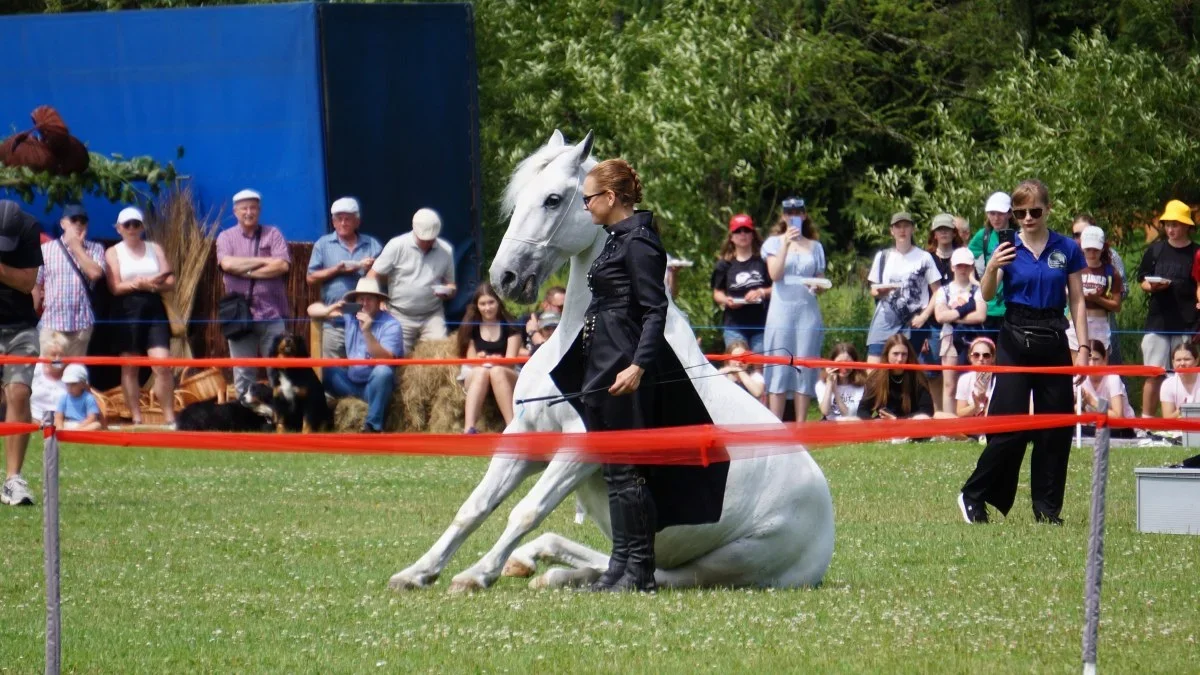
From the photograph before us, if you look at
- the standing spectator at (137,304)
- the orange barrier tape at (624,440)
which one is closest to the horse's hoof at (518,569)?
the orange barrier tape at (624,440)

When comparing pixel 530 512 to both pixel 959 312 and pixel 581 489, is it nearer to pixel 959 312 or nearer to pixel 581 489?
pixel 581 489

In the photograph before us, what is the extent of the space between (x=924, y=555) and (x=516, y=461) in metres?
2.56

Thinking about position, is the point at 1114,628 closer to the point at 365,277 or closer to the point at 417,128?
the point at 365,277

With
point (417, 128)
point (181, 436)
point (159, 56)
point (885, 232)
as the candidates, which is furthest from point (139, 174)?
point (181, 436)

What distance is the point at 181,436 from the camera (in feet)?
Answer: 21.9

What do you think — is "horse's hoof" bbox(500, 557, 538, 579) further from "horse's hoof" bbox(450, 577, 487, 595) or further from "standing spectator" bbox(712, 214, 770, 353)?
"standing spectator" bbox(712, 214, 770, 353)

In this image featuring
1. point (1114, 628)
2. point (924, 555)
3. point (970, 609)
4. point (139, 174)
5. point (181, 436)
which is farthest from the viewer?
point (139, 174)

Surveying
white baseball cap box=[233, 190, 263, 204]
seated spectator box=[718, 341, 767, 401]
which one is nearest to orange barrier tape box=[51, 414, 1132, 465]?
seated spectator box=[718, 341, 767, 401]

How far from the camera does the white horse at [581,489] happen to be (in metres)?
8.19

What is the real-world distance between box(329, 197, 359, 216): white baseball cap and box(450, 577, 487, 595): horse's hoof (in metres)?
9.88

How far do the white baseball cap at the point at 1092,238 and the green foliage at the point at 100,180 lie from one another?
29.3ft

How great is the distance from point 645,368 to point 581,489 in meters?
0.84

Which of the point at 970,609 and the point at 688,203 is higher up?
the point at 688,203

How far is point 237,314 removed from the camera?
1792 cm
